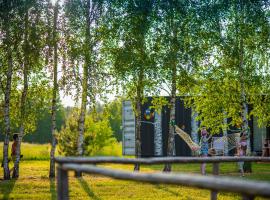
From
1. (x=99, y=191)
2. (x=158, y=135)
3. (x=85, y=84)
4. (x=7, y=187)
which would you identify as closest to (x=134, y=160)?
(x=99, y=191)

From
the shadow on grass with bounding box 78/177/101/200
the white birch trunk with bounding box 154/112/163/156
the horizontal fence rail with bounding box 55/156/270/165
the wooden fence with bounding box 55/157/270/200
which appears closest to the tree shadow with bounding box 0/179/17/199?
the shadow on grass with bounding box 78/177/101/200

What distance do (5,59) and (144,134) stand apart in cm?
1529

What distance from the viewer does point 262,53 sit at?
19.5 m

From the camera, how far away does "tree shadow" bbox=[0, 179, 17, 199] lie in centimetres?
1192

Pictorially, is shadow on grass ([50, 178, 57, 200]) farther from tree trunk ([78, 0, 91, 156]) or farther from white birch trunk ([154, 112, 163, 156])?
white birch trunk ([154, 112, 163, 156])

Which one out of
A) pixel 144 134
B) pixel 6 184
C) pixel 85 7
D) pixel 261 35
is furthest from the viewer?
pixel 144 134

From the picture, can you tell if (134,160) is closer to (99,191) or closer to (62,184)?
(62,184)

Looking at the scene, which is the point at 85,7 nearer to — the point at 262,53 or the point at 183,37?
the point at 183,37

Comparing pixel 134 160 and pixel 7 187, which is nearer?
pixel 134 160

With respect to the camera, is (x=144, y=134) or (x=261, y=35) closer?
(x=261, y=35)

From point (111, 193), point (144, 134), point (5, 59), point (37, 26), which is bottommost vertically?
point (111, 193)

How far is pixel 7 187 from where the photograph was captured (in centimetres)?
1341

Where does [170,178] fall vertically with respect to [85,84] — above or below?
below

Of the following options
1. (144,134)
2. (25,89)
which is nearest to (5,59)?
(25,89)
